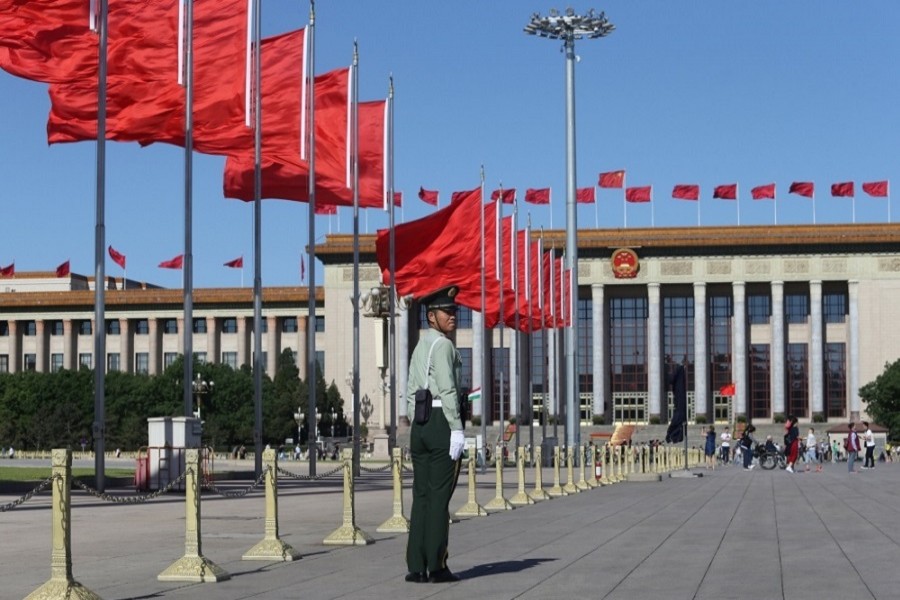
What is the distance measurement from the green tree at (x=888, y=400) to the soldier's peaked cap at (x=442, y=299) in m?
96.7

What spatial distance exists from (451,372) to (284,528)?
8245 millimetres

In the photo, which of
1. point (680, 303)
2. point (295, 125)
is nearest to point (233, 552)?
point (295, 125)

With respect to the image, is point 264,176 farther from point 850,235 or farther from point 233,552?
point 850,235

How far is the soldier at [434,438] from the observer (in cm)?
1378

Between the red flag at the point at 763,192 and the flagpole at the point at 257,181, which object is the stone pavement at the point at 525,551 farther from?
the red flag at the point at 763,192

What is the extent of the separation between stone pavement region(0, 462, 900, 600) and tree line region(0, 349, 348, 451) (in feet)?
258

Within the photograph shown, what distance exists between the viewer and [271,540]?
1608cm

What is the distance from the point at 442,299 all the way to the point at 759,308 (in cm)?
12017

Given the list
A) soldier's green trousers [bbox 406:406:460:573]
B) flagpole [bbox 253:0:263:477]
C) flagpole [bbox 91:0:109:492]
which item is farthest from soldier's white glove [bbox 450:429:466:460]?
flagpole [bbox 253:0:263:477]

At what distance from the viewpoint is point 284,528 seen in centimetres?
2150

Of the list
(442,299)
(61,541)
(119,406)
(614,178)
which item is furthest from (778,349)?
(61,541)

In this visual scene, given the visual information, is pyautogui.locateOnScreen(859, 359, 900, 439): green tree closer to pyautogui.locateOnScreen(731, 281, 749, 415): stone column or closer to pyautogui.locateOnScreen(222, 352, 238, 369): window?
pyautogui.locateOnScreen(731, 281, 749, 415): stone column

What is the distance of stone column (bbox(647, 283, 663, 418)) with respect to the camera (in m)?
128

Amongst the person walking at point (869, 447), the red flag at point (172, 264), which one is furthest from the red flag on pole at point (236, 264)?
the person walking at point (869, 447)
